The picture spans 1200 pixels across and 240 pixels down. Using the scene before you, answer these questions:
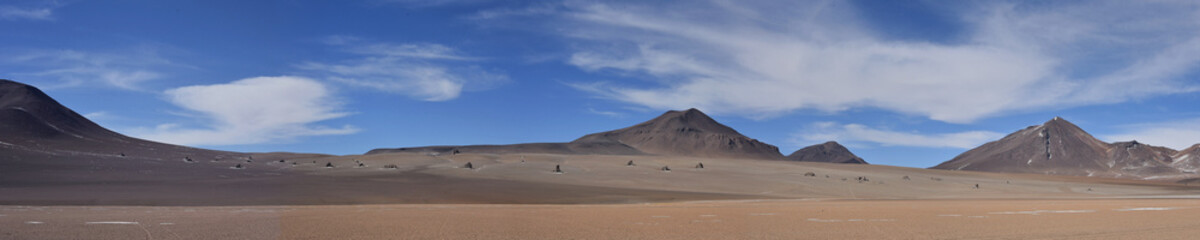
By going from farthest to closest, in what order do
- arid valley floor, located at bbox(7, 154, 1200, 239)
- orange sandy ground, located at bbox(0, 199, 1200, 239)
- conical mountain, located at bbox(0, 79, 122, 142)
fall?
conical mountain, located at bbox(0, 79, 122, 142)
arid valley floor, located at bbox(7, 154, 1200, 239)
orange sandy ground, located at bbox(0, 199, 1200, 239)

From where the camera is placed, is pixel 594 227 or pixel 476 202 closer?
pixel 594 227

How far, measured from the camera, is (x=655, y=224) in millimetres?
14633

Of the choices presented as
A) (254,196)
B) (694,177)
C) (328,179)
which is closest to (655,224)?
(254,196)

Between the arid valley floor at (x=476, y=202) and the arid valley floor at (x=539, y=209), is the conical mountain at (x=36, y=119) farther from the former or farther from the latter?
the arid valley floor at (x=539, y=209)

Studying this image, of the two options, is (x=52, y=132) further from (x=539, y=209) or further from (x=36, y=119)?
(x=539, y=209)

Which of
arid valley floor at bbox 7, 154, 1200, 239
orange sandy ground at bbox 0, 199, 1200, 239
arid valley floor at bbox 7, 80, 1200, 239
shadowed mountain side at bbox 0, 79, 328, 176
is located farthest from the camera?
shadowed mountain side at bbox 0, 79, 328, 176

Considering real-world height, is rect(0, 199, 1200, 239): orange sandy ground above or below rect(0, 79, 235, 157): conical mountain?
below

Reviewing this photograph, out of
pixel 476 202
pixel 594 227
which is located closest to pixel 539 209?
pixel 594 227

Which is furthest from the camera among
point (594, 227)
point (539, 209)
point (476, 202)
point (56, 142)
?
point (56, 142)

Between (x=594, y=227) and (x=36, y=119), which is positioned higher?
(x=36, y=119)

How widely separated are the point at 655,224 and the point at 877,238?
4174 mm

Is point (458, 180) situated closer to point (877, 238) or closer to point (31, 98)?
point (877, 238)

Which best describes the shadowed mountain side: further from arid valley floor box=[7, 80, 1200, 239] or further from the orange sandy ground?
the orange sandy ground

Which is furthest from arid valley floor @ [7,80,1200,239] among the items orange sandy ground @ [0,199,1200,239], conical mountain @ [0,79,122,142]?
conical mountain @ [0,79,122,142]
